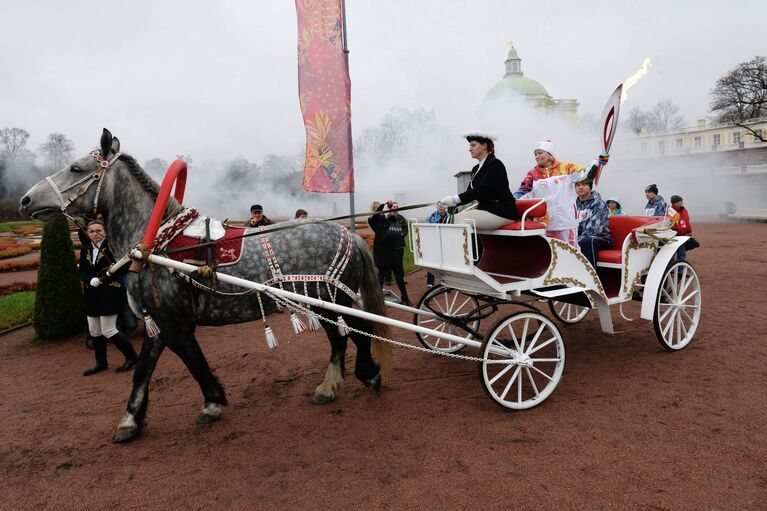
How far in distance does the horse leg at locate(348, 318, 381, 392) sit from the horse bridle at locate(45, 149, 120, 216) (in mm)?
2451

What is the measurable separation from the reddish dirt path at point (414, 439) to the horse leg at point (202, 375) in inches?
4.8

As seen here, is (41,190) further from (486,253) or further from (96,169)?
(486,253)

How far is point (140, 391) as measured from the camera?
405 cm

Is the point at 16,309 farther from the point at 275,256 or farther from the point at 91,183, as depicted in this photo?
the point at 275,256

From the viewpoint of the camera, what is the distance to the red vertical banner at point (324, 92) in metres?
8.94

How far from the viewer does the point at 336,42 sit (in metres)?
8.94

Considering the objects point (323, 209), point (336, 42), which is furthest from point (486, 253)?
point (323, 209)

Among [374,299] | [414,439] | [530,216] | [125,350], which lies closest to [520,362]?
[414,439]

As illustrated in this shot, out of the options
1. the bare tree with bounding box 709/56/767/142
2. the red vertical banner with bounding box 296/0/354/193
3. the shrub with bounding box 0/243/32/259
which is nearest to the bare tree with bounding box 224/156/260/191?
the shrub with bounding box 0/243/32/259

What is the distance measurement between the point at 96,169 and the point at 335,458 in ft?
9.87

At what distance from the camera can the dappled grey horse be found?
3785 mm

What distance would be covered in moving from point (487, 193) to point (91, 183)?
11.0 feet

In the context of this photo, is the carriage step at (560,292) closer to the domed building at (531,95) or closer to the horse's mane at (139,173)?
the horse's mane at (139,173)

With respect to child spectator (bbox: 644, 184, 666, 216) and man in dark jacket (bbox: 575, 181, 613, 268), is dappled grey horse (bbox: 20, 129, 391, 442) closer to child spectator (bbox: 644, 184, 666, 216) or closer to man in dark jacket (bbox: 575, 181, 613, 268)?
man in dark jacket (bbox: 575, 181, 613, 268)
